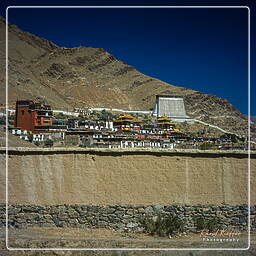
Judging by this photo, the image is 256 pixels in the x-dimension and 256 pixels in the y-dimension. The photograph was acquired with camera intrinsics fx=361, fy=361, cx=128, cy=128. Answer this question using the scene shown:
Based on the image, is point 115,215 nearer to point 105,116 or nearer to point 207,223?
point 207,223

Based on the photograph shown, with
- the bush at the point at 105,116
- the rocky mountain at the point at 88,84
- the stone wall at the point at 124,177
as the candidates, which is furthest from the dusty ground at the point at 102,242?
the rocky mountain at the point at 88,84

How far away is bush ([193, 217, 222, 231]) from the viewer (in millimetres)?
8211

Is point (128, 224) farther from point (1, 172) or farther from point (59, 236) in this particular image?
point (1, 172)

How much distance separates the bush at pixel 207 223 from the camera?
8211 millimetres

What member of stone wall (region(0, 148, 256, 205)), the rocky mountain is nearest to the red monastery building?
the rocky mountain

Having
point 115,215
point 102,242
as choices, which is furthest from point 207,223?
point 102,242

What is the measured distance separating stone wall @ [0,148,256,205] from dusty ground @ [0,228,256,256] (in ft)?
2.24

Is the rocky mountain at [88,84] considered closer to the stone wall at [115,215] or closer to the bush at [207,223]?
the stone wall at [115,215]

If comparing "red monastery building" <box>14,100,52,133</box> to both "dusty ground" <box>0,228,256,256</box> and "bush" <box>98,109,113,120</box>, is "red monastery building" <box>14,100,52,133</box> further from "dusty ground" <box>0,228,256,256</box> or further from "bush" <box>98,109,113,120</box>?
"dusty ground" <box>0,228,256,256</box>

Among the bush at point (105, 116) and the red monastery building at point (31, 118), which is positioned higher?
the bush at point (105, 116)

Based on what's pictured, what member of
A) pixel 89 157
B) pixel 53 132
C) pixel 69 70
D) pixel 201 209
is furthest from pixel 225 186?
pixel 69 70

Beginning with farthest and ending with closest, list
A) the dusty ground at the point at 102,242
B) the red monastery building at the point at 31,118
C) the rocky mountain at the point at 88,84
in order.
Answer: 1. the rocky mountain at the point at 88,84
2. the red monastery building at the point at 31,118
3. the dusty ground at the point at 102,242

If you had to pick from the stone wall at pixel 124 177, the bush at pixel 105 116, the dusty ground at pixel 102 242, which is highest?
the bush at pixel 105 116

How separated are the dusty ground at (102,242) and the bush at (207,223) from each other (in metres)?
0.26
